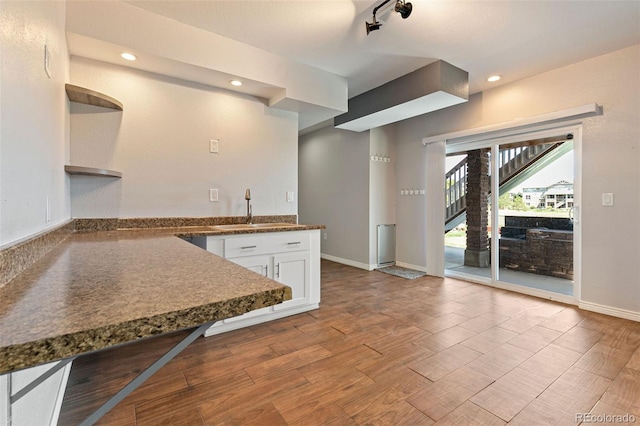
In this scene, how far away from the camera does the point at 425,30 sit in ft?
8.04

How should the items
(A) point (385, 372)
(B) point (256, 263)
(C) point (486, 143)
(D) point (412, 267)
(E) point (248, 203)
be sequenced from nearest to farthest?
(A) point (385, 372) < (B) point (256, 263) < (E) point (248, 203) < (C) point (486, 143) < (D) point (412, 267)

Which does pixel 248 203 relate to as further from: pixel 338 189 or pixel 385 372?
pixel 338 189

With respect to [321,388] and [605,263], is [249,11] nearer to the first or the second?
[321,388]

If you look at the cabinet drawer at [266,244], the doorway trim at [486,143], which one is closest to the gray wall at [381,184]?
the doorway trim at [486,143]

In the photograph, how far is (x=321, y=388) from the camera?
173 cm

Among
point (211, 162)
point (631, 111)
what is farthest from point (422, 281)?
point (211, 162)

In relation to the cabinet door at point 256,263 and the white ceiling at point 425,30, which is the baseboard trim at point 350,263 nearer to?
the cabinet door at point 256,263

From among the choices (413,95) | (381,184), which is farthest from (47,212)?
(381,184)

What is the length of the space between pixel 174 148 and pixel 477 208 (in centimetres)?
423

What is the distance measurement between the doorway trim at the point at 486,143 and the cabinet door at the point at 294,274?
2.30 m

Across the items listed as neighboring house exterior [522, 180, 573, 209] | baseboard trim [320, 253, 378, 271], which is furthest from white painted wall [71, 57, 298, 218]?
neighboring house exterior [522, 180, 573, 209]

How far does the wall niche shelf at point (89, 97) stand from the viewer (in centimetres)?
201

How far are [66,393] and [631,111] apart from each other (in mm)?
4852

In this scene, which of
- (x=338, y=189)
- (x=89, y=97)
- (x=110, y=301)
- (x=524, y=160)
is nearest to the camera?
(x=110, y=301)
